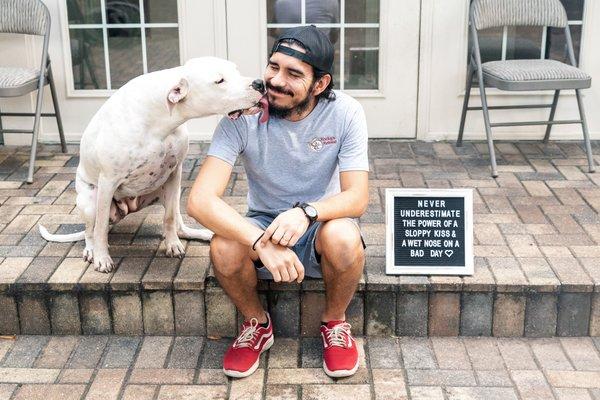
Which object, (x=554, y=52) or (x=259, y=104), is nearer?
(x=259, y=104)

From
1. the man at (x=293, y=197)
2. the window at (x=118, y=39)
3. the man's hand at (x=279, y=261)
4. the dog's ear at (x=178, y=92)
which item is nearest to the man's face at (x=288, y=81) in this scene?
the man at (x=293, y=197)

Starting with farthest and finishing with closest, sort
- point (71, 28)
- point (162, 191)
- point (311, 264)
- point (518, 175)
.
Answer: point (71, 28) < point (518, 175) < point (162, 191) < point (311, 264)

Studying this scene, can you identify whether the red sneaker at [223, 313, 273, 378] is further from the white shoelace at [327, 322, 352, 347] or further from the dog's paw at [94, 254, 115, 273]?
the dog's paw at [94, 254, 115, 273]

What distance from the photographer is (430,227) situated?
3357 millimetres

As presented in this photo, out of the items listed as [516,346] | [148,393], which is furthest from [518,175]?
[148,393]

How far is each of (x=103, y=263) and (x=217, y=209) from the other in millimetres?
667

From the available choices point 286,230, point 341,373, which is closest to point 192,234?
point 286,230

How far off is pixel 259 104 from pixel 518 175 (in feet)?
6.82

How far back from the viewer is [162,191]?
353 centimetres

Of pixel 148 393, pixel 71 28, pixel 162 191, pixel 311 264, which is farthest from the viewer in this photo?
pixel 71 28

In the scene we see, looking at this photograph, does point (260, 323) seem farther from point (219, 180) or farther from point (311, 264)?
point (219, 180)

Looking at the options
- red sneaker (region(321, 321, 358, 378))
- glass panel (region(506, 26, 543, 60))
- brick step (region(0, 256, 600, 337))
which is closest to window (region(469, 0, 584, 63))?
glass panel (region(506, 26, 543, 60))

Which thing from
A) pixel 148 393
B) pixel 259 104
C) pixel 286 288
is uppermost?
pixel 259 104

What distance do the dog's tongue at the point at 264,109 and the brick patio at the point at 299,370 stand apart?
0.90 meters
